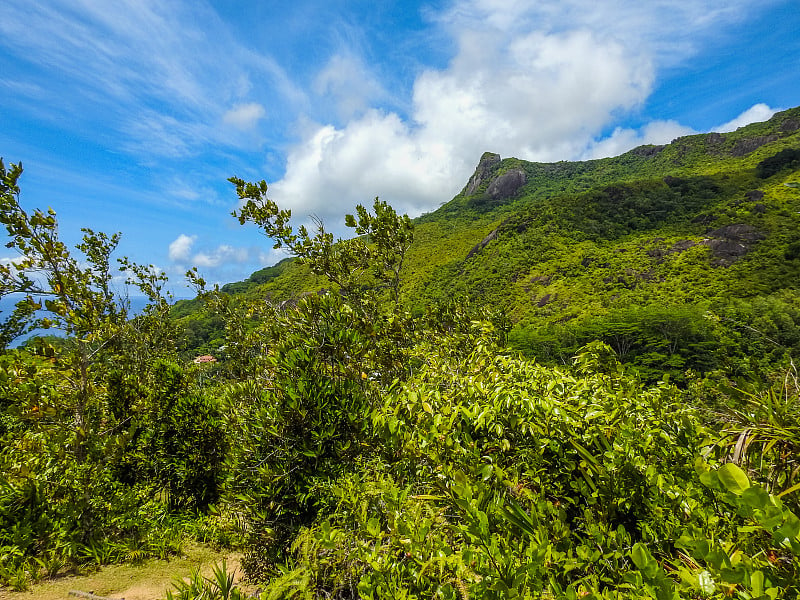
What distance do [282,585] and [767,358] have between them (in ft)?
172

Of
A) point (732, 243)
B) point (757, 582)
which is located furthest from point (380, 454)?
point (732, 243)

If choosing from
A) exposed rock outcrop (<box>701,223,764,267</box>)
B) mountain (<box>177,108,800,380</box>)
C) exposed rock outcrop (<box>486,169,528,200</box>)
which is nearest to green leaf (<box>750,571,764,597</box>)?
mountain (<box>177,108,800,380</box>)

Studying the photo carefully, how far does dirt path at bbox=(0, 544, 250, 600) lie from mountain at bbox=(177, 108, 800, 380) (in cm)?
2299

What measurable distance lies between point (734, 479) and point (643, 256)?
275ft

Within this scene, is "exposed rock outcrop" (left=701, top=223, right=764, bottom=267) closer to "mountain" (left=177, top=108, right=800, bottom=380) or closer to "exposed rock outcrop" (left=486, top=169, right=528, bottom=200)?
"mountain" (left=177, top=108, right=800, bottom=380)

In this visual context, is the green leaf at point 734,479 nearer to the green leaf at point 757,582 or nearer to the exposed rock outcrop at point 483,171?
the green leaf at point 757,582

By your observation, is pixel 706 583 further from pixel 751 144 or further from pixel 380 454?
pixel 751 144

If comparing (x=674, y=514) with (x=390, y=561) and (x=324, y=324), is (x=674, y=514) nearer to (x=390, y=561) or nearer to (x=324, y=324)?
(x=390, y=561)

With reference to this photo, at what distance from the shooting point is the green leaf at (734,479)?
108cm

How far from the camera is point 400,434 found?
2.85m

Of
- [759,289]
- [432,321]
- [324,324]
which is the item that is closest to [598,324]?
[759,289]

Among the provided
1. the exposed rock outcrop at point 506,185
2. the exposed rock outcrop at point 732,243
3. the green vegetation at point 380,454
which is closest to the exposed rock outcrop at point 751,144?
the exposed rock outcrop at point 506,185

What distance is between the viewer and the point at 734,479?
1.10 m

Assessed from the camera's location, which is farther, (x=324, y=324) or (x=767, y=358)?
(x=767, y=358)
